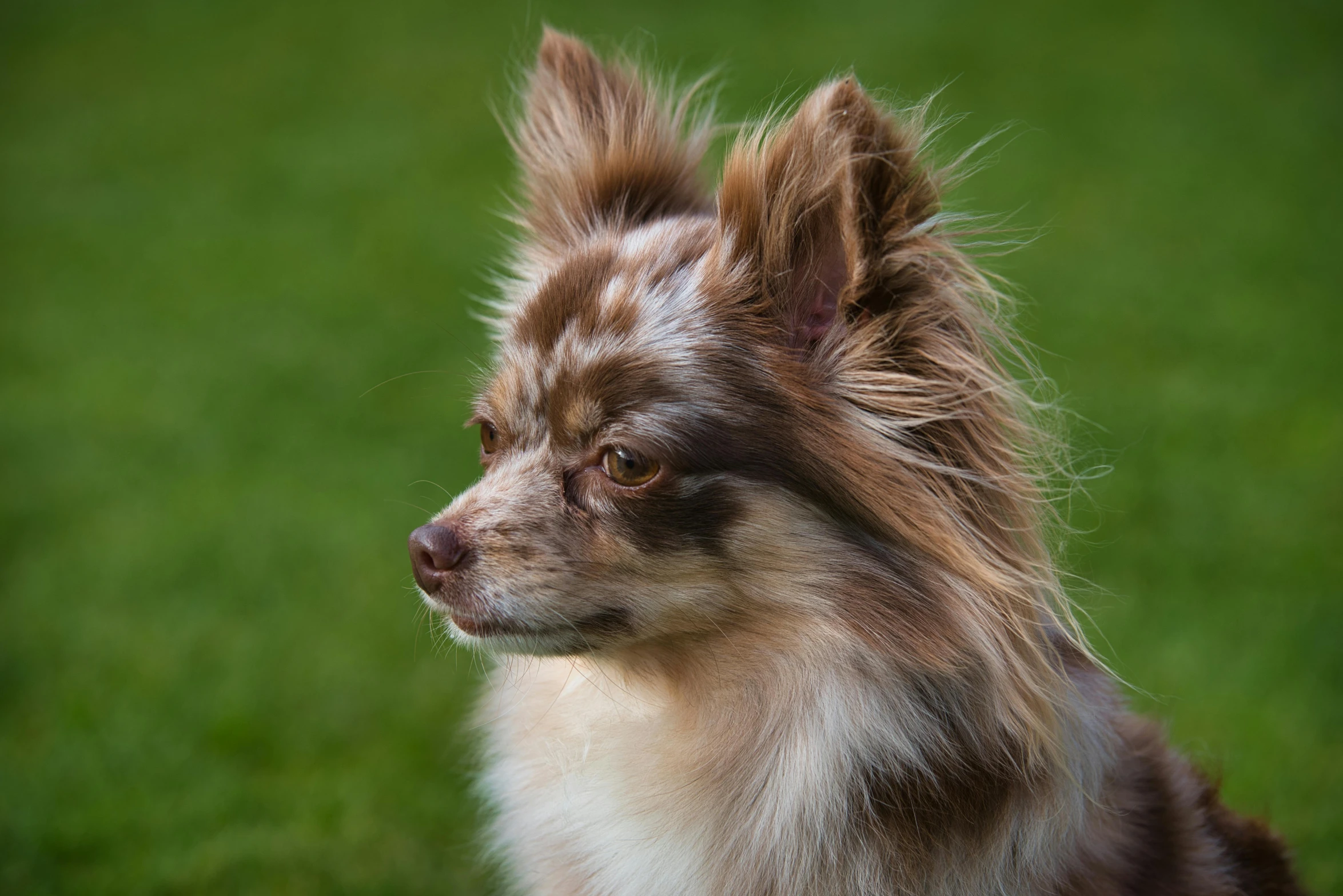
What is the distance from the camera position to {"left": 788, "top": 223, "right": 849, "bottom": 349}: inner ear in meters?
2.77

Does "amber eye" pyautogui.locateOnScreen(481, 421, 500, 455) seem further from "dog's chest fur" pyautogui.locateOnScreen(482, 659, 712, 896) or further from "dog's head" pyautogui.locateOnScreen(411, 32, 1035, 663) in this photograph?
"dog's chest fur" pyautogui.locateOnScreen(482, 659, 712, 896)

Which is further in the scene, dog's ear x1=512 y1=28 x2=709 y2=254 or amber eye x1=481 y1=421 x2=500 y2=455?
dog's ear x1=512 y1=28 x2=709 y2=254

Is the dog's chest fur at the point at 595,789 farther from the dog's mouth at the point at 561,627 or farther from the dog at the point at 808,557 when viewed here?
the dog's mouth at the point at 561,627

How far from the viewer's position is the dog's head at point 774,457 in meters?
2.66

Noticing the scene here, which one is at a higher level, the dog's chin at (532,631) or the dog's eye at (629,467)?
the dog's eye at (629,467)

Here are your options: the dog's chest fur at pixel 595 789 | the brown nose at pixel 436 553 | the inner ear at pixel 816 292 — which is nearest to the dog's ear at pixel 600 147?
the inner ear at pixel 816 292

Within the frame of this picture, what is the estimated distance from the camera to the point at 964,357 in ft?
8.63

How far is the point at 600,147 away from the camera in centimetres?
358

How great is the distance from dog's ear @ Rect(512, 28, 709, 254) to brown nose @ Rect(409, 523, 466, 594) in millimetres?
1184

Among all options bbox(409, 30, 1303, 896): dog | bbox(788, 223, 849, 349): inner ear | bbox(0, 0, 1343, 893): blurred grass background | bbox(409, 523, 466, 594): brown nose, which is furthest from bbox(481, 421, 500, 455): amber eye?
bbox(788, 223, 849, 349): inner ear

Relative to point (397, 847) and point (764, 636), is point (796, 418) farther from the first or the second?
point (397, 847)

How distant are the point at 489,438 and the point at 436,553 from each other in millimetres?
477

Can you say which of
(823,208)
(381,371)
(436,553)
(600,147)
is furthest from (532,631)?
(381,371)

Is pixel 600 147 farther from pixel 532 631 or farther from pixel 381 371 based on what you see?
pixel 381 371
